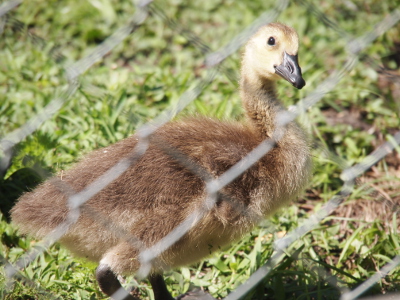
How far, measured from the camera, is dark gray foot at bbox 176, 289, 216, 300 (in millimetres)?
2879

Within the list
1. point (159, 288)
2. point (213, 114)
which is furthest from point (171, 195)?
point (213, 114)

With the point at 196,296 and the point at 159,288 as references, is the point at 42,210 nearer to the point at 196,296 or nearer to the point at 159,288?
the point at 159,288

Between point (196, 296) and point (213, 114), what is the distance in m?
1.19

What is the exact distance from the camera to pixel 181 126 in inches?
104

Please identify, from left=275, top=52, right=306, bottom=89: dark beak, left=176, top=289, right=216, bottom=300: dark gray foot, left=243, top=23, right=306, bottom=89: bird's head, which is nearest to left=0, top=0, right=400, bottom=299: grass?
left=176, top=289, right=216, bottom=300: dark gray foot

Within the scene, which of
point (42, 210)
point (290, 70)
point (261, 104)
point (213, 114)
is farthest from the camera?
point (213, 114)

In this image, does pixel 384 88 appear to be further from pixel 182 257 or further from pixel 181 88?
pixel 182 257

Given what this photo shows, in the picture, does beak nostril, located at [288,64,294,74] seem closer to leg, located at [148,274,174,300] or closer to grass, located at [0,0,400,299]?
grass, located at [0,0,400,299]

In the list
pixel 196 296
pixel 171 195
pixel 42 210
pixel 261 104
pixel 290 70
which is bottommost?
pixel 196 296

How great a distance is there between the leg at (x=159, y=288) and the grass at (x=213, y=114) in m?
0.13

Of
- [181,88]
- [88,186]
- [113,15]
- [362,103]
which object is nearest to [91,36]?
[113,15]

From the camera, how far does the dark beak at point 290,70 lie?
258 centimetres

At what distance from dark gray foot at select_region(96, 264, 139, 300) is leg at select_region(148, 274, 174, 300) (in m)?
0.24

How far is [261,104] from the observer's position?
2756mm
